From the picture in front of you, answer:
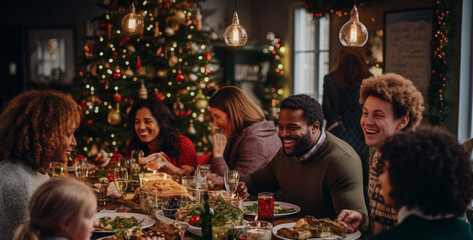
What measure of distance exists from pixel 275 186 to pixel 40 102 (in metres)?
1.42

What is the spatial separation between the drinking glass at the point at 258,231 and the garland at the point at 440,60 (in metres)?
2.86

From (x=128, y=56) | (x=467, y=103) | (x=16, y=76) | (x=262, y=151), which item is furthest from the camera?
(x=16, y=76)

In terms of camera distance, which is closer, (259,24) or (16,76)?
(259,24)

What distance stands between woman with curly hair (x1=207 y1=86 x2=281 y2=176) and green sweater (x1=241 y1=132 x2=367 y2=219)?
52cm

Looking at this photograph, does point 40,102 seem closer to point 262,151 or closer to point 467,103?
point 262,151

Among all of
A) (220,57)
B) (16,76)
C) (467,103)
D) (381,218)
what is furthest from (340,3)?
(16,76)

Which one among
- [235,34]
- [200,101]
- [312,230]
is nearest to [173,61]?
[200,101]

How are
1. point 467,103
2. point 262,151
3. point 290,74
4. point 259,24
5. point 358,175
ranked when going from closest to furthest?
point 358,175 → point 262,151 → point 467,103 → point 290,74 → point 259,24

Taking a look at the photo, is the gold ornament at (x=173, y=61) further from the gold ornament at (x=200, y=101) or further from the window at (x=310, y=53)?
the window at (x=310, y=53)

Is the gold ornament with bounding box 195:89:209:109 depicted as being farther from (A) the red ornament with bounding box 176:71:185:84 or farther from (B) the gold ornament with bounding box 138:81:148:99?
(B) the gold ornament with bounding box 138:81:148:99

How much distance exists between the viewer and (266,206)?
2094mm

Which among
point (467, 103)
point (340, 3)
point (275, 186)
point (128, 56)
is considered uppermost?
point (340, 3)

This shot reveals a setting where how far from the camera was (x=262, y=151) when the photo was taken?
329 centimetres

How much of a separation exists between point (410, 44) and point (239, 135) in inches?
89.1
